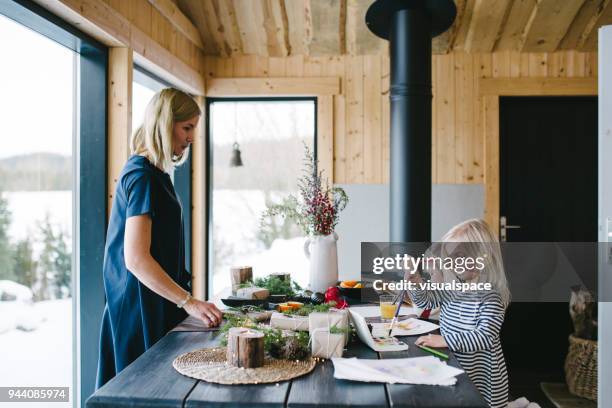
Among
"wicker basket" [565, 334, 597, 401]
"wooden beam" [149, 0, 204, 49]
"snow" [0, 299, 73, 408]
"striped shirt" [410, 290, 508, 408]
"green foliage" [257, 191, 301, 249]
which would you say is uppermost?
"wooden beam" [149, 0, 204, 49]

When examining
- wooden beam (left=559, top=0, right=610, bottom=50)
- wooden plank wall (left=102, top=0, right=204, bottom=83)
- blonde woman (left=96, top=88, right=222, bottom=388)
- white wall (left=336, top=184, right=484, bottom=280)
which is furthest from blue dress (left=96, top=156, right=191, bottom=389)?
wooden beam (left=559, top=0, right=610, bottom=50)

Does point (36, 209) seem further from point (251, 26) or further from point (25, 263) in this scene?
point (251, 26)

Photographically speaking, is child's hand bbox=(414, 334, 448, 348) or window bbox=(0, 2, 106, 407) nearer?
child's hand bbox=(414, 334, 448, 348)

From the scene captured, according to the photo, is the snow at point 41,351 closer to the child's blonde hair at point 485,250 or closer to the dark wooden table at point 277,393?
the dark wooden table at point 277,393

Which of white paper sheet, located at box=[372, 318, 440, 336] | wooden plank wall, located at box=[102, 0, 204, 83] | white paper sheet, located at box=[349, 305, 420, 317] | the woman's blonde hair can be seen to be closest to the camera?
white paper sheet, located at box=[372, 318, 440, 336]

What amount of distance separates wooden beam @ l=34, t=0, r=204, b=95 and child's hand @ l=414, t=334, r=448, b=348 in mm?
1936

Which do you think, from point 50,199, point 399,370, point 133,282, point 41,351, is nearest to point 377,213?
point 50,199

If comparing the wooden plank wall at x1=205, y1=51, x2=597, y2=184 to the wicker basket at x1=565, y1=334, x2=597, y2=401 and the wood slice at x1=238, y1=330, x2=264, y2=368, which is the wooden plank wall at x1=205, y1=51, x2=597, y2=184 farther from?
the wood slice at x1=238, y1=330, x2=264, y2=368

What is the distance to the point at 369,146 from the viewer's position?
14.5 feet

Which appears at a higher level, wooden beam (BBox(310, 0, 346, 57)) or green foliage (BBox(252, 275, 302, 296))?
wooden beam (BBox(310, 0, 346, 57))

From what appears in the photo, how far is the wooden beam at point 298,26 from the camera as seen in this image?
401 cm

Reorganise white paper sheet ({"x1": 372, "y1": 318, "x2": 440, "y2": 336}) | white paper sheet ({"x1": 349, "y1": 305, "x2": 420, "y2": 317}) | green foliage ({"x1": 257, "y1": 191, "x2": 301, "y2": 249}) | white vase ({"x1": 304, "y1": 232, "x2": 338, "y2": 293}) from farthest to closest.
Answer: green foliage ({"x1": 257, "y1": 191, "x2": 301, "y2": 249}) → white vase ({"x1": 304, "y1": 232, "x2": 338, "y2": 293}) → white paper sheet ({"x1": 349, "y1": 305, "x2": 420, "y2": 317}) → white paper sheet ({"x1": 372, "y1": 318, "x2": 440, "y2": 336})

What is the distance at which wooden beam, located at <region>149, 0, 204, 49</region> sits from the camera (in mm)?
3506

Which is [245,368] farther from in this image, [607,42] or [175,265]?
[607,42]
